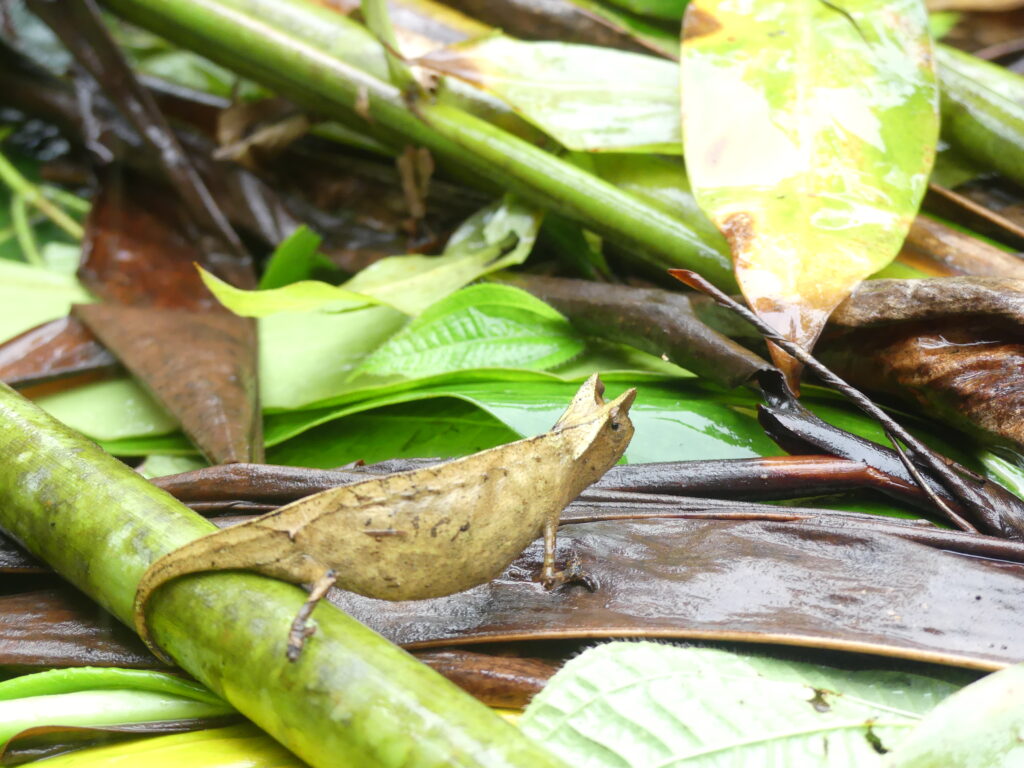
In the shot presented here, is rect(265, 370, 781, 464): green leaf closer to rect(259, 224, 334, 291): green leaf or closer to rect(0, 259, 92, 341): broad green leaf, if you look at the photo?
rect(259, 224, 334, 291): green leaf

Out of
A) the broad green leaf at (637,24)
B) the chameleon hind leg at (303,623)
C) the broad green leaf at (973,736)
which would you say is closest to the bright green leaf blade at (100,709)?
the chameleon hind leg at (303,623)

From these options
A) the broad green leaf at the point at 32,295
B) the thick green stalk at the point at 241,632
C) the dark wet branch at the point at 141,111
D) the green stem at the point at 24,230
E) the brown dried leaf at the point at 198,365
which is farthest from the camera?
the green stem at the point at 24,230

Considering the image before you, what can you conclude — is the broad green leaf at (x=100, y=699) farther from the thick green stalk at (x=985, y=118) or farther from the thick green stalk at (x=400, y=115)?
the thick green stalk at (x=985, y=118)

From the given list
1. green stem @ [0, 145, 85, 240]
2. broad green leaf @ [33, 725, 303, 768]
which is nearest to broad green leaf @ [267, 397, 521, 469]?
broad green leaf @ [33, 725, 303, 768]

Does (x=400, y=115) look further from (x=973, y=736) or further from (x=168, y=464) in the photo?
(x=973, y=736)

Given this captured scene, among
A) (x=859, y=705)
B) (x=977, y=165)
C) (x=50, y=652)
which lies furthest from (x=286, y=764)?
(x=977, y=165)

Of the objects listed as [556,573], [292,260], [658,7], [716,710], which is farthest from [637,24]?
[716,710]
